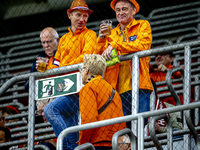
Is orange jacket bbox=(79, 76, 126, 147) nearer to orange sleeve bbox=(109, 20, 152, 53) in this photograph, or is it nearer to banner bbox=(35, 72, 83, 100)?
banner bbox=(35, 72, 83, 100)

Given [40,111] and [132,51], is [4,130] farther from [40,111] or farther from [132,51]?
[132,51]

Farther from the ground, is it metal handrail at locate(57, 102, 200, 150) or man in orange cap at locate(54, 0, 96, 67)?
man in orange cap at locate(54, 0, 96, 67)

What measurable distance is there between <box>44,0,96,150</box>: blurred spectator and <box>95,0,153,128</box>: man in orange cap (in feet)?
0.93

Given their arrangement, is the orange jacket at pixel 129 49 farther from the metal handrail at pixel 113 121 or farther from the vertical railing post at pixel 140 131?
the metal handrail at pixel 113 121

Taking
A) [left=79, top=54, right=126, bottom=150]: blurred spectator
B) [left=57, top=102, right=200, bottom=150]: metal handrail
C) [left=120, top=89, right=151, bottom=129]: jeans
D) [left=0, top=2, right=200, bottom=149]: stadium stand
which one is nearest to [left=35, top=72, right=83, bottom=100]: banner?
[left=79, top=54, right=126, bottom=150]: blurred spectator

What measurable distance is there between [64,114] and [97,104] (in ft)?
1.88

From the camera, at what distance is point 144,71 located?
14.9 ft

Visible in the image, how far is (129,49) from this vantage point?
4453mm

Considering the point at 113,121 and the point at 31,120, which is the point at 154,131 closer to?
the point at 113,121

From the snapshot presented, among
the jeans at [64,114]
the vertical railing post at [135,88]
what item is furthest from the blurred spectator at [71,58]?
the vertical railing post at [135,88]

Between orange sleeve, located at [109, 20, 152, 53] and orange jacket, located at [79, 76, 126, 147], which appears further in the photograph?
orange sleeve, located at [109, 20, 152, 53]

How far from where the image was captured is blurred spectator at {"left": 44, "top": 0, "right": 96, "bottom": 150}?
431 centimetres

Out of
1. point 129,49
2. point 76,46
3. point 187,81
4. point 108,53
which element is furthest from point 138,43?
point 76,46

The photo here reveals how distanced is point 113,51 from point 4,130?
1948 millimetres
